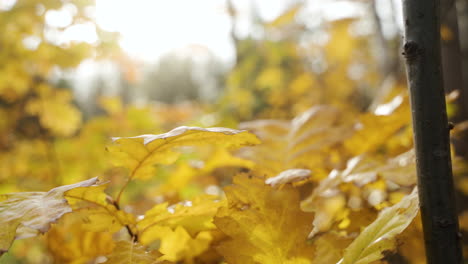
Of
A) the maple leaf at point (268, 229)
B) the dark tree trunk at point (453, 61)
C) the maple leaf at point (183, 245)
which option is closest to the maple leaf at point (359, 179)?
the maple leaf at point (268, 229)

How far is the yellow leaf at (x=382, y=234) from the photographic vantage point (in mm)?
428

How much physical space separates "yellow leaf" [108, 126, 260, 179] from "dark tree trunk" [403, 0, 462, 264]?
21 centimetres

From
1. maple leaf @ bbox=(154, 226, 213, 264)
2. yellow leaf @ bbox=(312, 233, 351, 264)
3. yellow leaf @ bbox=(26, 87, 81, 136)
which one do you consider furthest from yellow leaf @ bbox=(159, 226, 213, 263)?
yellow leaf @ bbox=(26, 87, 81, 136)

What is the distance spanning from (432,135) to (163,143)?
34 cm

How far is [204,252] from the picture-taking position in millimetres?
727

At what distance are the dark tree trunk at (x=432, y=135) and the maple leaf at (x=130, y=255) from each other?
13.6 inches

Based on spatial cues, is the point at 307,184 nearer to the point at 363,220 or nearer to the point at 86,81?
the point at 363,220

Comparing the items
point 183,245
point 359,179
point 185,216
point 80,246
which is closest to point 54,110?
point 80,246

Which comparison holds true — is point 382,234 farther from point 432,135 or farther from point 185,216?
point 185,216

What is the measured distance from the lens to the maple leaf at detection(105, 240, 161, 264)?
0.47 meters

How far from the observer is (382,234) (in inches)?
17.9

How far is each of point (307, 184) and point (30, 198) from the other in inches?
19.6

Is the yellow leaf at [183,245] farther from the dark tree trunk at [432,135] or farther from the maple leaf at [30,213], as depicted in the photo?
the dark tree trunk at [432,135]

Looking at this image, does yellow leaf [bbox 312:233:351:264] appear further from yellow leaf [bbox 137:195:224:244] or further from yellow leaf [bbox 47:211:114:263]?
yellow leaf [bbox 47:211:114:263]
